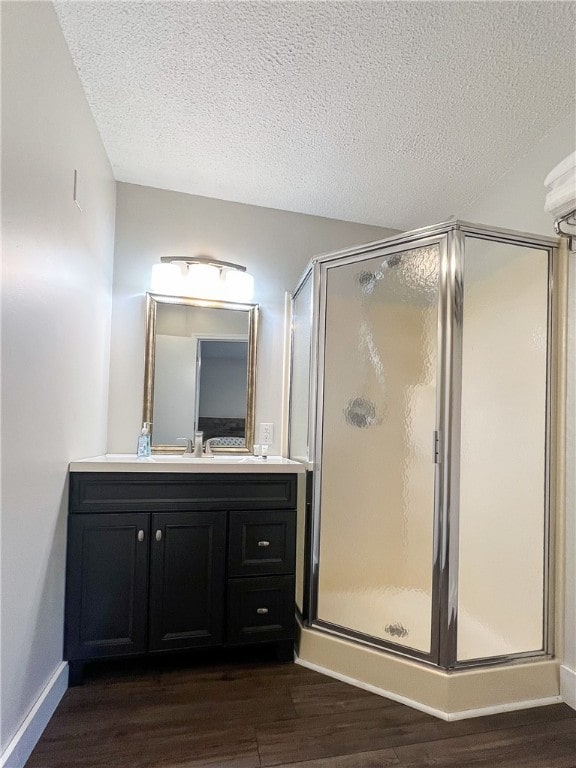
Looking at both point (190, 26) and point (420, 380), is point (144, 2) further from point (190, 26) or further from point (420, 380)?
point (420, 380)

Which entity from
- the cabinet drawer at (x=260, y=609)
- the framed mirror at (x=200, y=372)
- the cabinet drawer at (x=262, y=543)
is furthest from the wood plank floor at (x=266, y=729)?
the framed mirror at (x=200, y=372)

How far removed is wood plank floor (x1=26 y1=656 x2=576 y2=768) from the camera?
139 cm

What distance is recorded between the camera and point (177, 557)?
73.5 inches

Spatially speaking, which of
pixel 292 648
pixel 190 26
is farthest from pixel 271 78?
pixel 292 648

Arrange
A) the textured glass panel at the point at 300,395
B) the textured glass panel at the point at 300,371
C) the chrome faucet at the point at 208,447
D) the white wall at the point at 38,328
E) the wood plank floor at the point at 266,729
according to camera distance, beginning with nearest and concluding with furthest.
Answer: the white wall at the point at 38,328 → the wood plank floor at the point at 266,729 → the textured glass panel at the point at 300,395 → the textured glass panel at the point at 300,371 → the chrome faucet at the point at 208,447

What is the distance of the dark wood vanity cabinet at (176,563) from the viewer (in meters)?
1.76

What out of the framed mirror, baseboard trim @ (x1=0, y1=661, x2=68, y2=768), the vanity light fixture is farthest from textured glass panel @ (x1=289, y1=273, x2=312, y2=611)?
baseboard trim @ (x1=0, y1=661, x2=68, y2=768)

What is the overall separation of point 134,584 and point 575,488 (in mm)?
1934

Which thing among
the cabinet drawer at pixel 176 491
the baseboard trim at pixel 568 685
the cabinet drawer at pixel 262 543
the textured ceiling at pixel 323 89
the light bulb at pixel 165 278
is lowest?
the baseboard trim at pixel 568 685

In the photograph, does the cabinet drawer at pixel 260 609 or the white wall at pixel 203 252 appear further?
the white wall at pixel 203 252

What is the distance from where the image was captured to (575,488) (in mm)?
1788

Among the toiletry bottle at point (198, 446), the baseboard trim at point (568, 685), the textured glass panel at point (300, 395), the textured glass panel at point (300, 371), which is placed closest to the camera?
the baseboard trim at point (568, 685)

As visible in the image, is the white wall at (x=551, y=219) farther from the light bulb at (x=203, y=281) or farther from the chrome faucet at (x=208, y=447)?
the chrome faucet at (x=208, y=447)

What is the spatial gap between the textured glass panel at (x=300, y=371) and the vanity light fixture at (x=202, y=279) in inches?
13.7
